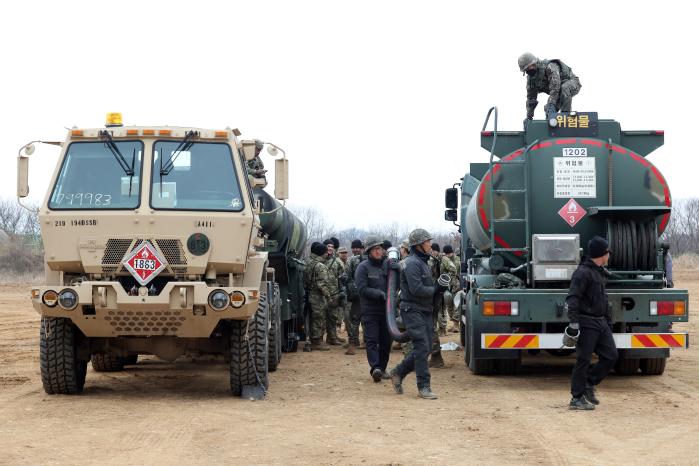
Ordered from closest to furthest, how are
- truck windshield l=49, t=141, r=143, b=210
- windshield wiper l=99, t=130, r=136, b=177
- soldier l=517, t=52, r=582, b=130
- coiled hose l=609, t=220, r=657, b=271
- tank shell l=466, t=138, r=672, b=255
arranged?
truck windshield l=49, t=141, r=143, b=210
windshield wiper l=99, t=130, r=136, b=177
coiled hose l=609, t=220, r=657, b=271
tank shell l=466, t=138, r=672, b=255
soldier l=517, t=52, r=582, b=130

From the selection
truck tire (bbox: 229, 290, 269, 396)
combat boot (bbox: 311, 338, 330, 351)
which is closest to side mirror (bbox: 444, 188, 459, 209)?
combat boot (bbox: 311, 338, 330, 351)

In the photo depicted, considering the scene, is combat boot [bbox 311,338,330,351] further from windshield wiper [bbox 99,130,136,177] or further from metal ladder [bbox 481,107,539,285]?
windshield wiper [bbox 99,130,136,177]

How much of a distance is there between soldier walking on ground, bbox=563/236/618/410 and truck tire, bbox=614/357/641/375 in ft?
9.19

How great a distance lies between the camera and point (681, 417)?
30.8 ft

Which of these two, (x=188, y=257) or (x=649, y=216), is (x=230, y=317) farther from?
(x=649, y=216)

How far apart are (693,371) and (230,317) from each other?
256 inches

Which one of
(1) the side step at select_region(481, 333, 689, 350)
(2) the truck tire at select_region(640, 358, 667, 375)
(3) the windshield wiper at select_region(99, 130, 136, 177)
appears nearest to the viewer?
(3) the windshield wiper at select_region(99, 130, 136, 177)

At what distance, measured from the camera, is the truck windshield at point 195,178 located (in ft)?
33.9

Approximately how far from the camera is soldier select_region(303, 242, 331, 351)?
17047 millimetres

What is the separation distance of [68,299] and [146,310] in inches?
30.4

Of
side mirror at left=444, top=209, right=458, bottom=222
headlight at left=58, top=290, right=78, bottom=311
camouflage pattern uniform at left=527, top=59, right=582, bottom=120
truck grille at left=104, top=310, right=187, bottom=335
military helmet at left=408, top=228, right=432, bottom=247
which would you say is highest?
camouflage pattern uniform at left=527, top=59, right=582, bottom=120

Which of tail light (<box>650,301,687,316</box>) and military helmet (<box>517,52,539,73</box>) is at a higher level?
military helmet (<box>517,52,539,73</box>)

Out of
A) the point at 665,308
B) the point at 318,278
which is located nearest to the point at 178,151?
the point at 665,308

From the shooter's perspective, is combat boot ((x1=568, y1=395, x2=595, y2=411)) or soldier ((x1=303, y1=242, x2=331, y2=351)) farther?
soldier ((x1=303, y1=242, x2=331, y2=351))
